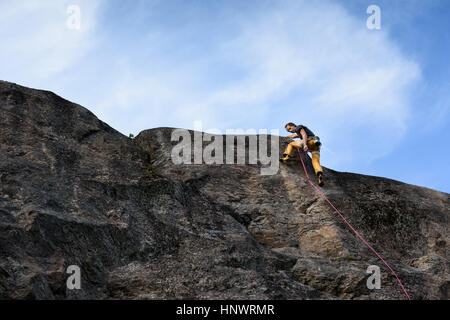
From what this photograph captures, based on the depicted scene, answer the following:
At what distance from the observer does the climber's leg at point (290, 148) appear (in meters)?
15.7

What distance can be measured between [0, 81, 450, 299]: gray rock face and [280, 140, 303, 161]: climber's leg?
0.76 feet

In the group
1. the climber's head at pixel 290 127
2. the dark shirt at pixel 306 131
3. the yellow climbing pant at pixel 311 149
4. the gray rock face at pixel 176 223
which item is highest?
the climber's head at pixel 290 127

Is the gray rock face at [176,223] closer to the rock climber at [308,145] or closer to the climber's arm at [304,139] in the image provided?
the rock climber at [308,145]

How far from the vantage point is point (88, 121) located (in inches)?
609

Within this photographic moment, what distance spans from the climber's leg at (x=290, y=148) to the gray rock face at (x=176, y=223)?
0.23 meters

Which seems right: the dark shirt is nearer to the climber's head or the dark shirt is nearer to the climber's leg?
the climber's head

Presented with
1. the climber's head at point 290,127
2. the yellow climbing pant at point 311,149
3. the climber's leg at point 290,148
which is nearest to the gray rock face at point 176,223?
the climber's leg at point 290,148

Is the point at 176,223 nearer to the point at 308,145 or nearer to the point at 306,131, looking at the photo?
the point at 308,145

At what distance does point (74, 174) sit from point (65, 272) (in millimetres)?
3492

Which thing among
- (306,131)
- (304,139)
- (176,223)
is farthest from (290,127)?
(176,223)

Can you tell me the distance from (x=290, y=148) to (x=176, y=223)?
4.88m

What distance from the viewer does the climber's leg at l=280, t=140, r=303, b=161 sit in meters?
15.7
